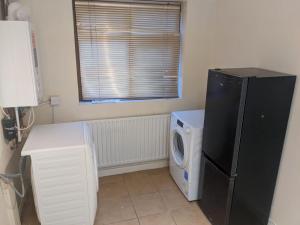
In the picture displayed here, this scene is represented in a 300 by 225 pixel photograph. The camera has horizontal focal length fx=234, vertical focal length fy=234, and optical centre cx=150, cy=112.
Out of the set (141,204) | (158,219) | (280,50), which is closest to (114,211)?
(141,204)

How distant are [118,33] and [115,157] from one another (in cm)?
137

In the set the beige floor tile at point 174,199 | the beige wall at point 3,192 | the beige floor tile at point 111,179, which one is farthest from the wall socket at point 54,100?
the beige floor tile at point 174,199

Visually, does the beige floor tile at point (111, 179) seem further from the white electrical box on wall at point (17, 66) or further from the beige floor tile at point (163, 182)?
the white electrical box on wall at point (17, 66)

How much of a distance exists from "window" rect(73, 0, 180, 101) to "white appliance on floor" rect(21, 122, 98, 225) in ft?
2.78

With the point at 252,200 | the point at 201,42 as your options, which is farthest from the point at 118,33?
the point at 252,200

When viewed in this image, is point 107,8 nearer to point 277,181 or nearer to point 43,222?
point 43,222

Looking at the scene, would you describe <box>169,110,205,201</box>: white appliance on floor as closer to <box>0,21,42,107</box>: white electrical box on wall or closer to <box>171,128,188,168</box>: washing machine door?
<box>171,128,188,168</box>: washing machine door

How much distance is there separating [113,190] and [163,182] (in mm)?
573

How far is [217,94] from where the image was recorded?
70.9 inches

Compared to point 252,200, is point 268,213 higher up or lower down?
lower down

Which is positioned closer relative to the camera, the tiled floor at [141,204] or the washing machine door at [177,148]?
the tiled floor at [141,204]

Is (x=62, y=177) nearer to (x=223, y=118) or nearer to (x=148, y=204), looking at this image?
(x=148, y=204)

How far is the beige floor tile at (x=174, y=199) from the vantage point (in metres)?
2.33

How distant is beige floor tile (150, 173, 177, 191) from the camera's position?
2.60 meters
